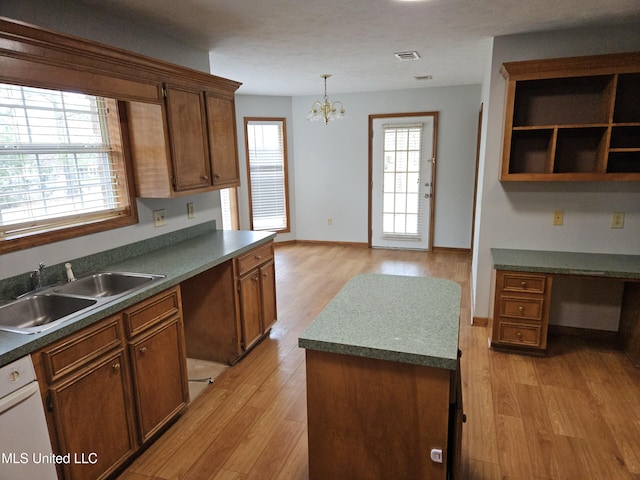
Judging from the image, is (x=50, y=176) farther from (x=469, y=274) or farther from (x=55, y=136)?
(x=469, y=274)

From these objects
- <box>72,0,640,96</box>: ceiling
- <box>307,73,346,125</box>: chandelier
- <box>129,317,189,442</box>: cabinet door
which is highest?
<box>72,0,640,96</box>: ceiling

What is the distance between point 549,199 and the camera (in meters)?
3.15

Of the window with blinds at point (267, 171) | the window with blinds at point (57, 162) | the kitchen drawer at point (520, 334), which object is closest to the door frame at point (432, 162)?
the window with blinds at point (267, 171)

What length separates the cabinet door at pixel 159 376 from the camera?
2014 mm

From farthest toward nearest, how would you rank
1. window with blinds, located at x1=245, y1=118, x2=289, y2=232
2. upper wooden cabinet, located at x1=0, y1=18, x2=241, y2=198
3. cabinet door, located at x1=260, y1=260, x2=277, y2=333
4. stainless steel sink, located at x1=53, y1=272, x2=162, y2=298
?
window with blinds, located at x1=245, y1=118, x2=289, y2=232, cabinet door, located at x1=260, y1=260, x2=277, y2=333, stainless steel sink, located at x1=53, y1=272, x2=162, y2=298, upper wooden cabinet, located at x1=0, y1=18, x2=241, y2=198

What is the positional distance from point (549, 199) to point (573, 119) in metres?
0.61

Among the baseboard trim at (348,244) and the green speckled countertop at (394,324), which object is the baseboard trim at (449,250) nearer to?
the baseboard trim at (348,244)

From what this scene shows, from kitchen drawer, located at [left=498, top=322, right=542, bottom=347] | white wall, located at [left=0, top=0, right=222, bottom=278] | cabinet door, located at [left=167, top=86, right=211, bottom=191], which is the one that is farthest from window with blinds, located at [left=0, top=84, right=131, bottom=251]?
kitchen drawer, located at [left=498, top=322, right=542, bottom=347]

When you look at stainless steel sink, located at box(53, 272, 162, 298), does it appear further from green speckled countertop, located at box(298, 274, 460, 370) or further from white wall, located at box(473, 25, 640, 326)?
white wall, located at box(473, 25, 640, 326)

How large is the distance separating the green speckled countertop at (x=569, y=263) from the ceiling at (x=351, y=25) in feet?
5.38

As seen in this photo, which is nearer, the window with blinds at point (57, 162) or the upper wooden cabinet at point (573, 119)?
the window with blinds at point (57, 162)

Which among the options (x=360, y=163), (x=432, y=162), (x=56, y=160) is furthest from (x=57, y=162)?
(x=432, y=162)

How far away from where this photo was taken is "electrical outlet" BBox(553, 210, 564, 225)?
3.14 m

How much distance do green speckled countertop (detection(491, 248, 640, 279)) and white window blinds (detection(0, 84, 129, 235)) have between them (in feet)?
9.02
